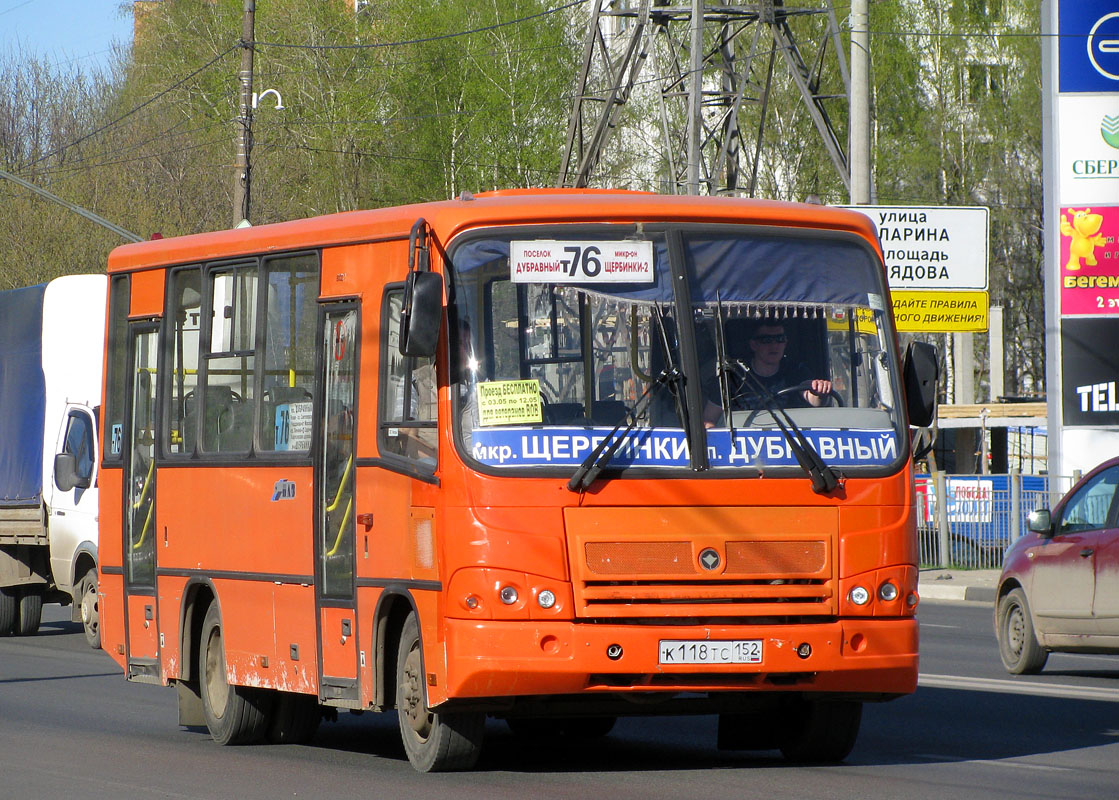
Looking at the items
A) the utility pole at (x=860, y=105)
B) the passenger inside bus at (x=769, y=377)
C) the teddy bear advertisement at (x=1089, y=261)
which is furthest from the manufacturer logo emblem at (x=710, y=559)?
the teddy bear advertisement at (x=1089, y=261)

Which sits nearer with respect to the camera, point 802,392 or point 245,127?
point 802,392

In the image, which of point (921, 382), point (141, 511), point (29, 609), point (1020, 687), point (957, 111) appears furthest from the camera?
point (957, 111)

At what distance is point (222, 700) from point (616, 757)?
2.59m

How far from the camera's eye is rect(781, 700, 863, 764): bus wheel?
995cm

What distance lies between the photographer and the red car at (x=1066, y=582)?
14266 millimetres

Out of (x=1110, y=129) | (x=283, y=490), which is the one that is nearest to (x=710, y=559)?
(x=283, y=490)

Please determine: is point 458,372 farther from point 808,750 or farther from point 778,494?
point 808,750

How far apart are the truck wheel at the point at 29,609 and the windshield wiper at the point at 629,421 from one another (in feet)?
45.6

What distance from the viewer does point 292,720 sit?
38.2 ft

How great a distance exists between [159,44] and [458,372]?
2069 inches

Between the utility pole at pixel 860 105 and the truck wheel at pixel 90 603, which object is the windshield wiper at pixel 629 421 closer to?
the truck wheel at pixel 90 603

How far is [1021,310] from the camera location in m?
62.2

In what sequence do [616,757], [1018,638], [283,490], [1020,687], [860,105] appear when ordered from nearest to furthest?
[616,757], [283,490], [1020,687], [1018,638], [860,105]

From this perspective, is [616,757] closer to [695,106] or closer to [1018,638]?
[1018,638]
